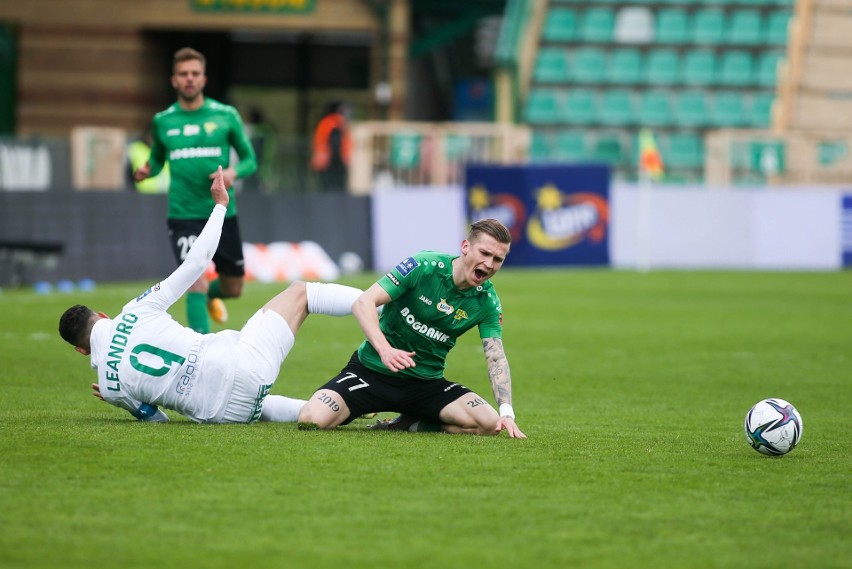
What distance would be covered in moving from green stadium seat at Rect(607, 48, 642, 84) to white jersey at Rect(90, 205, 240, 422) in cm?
2583

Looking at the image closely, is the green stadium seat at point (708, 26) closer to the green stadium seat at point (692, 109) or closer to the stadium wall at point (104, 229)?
the green stadium seat at point (692, 109)

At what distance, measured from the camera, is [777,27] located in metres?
33.4

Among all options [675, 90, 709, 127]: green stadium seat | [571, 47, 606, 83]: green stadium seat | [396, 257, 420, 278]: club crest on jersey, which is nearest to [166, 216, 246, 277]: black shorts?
[396, 257, 420, 278]: club crest on jersey

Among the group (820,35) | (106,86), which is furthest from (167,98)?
(820,35)

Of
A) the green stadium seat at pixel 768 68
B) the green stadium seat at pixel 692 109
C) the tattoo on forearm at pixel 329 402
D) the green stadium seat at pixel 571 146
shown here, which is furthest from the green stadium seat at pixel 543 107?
the tattoo on forearm at pixel 329 402

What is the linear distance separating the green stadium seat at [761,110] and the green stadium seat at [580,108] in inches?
139

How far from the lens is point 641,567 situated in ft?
16.2

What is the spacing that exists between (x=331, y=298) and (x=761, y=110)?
25.8 metres

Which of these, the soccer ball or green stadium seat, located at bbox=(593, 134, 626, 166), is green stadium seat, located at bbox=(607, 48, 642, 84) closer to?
green stadium seat, located at bbox=(593, 134, 626, 166)

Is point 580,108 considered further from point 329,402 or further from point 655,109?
point 329,402

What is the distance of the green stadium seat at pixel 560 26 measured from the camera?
33188 mm

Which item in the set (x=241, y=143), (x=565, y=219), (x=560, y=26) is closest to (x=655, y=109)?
(x=560, y=26)

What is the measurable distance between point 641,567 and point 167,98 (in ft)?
104

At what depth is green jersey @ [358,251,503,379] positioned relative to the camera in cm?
768
